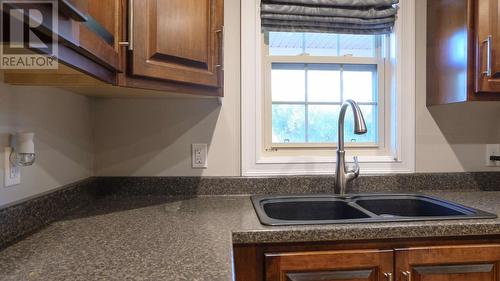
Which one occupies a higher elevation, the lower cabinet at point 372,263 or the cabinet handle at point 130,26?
the cabinet handle at point 130,26

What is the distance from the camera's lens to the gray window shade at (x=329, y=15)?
1495 millimetres

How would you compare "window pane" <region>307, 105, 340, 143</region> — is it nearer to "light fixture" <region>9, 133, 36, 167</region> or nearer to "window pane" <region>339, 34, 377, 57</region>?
"window pane" <region>339, 34, 377, 57</region>

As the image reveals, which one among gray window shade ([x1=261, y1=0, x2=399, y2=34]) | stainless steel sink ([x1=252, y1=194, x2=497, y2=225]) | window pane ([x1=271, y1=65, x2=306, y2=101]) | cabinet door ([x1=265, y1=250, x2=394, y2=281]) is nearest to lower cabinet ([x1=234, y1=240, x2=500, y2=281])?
cabinet door ([x1=265, y1=250, x2=394, y2=281])

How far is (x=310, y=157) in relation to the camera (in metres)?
1.56

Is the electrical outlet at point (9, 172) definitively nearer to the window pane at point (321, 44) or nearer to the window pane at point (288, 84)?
the window pane at point (288, 84)

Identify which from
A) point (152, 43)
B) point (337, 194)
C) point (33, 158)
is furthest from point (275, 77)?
point (33, 158)

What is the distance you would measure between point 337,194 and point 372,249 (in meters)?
0.43

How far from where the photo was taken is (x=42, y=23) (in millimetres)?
521

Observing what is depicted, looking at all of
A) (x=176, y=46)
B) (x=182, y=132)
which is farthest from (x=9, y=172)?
(x=182, y=132)

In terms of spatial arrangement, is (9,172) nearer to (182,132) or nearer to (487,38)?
(182,132)

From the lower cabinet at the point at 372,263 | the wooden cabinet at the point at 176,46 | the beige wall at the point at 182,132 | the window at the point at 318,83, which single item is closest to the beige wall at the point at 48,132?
the beige wall at the point at 182,132

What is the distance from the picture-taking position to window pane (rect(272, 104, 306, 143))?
5.45 ft

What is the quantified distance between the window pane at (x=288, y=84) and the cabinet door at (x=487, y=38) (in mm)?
766

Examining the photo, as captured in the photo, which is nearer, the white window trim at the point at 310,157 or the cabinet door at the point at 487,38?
the cabinet door at the point at 487,38
